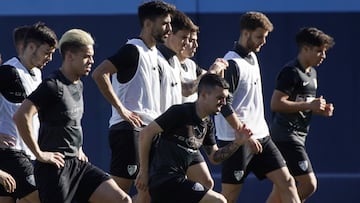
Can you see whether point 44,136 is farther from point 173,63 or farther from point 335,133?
point 335,133

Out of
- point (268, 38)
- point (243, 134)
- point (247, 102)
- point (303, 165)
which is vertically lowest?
point (303, 165)

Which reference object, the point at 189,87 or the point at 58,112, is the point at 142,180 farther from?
the point at 189,87

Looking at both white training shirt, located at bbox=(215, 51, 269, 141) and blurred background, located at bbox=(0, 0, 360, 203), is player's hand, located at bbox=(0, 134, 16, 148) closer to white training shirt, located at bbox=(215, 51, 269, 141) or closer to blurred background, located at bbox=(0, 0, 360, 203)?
white training shirt, located at bbox=(215, 51, 269, 141)

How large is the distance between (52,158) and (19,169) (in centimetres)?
103

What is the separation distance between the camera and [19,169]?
28.4 feet

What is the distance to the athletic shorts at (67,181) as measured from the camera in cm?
780

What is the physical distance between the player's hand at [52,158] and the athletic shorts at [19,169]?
91 cm

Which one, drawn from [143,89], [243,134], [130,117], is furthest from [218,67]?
[243,134]

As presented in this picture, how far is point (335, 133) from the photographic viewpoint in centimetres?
1260

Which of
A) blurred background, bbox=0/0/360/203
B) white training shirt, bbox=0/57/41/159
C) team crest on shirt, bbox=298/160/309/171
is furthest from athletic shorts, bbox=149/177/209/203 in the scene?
blurred background, bbox=0/0/360/203

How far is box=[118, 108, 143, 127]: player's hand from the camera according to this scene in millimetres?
8664

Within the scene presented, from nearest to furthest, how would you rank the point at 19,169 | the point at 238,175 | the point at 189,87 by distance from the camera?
the point at 19,169, the point at 189,87, the point at 238,175

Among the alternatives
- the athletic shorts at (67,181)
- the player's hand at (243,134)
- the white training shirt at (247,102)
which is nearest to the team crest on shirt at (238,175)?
the white training shirt at (247,102)

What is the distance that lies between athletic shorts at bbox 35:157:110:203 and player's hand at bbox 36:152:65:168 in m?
0.08
